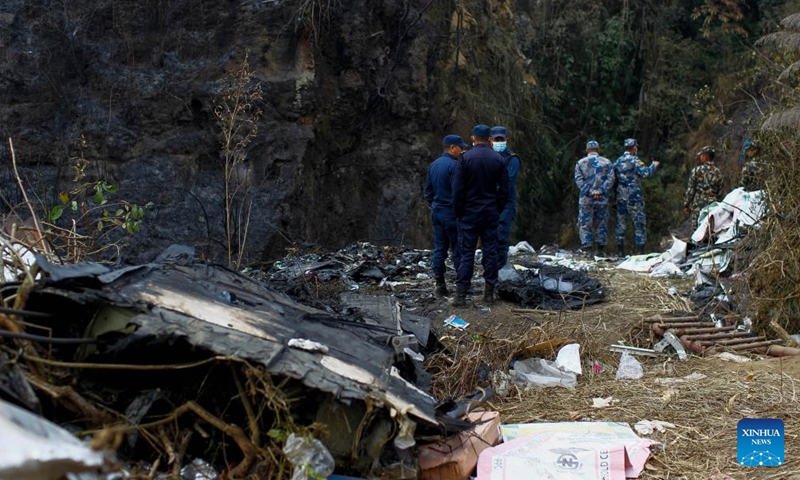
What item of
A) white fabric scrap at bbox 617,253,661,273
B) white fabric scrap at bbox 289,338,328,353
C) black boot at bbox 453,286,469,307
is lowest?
white fabric scrap at bbox 617,253,661,273

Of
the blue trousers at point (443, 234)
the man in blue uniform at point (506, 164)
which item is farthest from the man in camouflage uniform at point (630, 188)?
the blue trousers at point (443, 234)

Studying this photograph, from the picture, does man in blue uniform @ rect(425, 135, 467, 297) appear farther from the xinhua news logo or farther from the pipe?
the xinhua news logo

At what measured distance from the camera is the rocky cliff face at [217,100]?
37.9 feet

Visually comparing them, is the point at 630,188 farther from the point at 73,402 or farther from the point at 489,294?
the point at 73,402

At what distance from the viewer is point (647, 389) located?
539 cm

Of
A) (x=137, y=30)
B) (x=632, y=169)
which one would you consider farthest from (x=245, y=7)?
(x=632, y=169)

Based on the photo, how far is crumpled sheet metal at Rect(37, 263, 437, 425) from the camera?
3.77 meters

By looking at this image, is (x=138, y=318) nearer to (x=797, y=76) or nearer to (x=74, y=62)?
(x=797, y=76)

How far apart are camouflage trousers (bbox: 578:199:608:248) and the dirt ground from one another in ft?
14.4

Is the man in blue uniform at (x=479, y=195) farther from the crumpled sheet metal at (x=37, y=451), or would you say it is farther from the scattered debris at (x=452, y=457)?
the crumpled sheet metal at (x=37, y=451)

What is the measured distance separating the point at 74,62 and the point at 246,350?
370 inches

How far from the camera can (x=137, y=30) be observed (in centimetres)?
1195

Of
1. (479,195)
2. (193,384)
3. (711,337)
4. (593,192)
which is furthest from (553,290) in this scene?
(193,384)

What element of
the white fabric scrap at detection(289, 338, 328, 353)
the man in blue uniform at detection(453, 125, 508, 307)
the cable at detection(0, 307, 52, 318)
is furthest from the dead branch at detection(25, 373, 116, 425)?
the man in blue uniform at detection(453, 125, 508, 307)
